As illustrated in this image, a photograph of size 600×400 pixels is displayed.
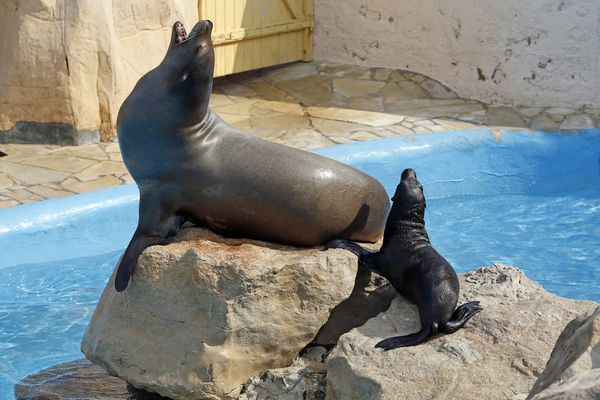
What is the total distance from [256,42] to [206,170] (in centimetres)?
612

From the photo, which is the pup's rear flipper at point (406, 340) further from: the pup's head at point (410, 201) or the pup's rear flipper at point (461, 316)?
the pup's head at point (410, 201)

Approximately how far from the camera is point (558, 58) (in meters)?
9.83

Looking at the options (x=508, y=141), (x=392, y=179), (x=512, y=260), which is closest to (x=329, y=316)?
(x=512, y=260)

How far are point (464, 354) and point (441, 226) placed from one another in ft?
14.2

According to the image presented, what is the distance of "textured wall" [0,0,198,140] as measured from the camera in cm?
826

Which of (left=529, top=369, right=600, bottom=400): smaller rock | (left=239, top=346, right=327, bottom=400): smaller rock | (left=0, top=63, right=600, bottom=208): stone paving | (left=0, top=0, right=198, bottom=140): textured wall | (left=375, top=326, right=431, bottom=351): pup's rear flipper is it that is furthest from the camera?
(left=0, top=0, right=198, bottom=140): textured wall

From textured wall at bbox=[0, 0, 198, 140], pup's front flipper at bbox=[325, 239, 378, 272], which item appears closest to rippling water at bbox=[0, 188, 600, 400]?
textured wall at bbox=[0, 0, 198, 140]

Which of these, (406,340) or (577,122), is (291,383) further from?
(577,122)

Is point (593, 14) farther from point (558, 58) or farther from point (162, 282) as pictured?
point (162, 282)

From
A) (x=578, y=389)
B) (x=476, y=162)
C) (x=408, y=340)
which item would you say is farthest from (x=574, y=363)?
(x=476, y=162)

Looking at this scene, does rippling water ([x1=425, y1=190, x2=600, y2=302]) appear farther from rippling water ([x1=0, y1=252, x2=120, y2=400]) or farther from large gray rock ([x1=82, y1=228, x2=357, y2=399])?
large gray rock ([x1=82, y1=228, x2=357, y2=399])

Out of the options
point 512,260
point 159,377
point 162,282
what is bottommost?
point 512,260

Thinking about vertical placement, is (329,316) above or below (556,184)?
above

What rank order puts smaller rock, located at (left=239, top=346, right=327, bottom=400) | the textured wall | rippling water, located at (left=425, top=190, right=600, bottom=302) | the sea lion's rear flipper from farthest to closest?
the textured wall → rippling water, located at (left=425, top=190, right=600, bottom=302) → the sea lion's rear flipper → smaller rock, located at (left=239, top=346, right=327, bottom=400)
